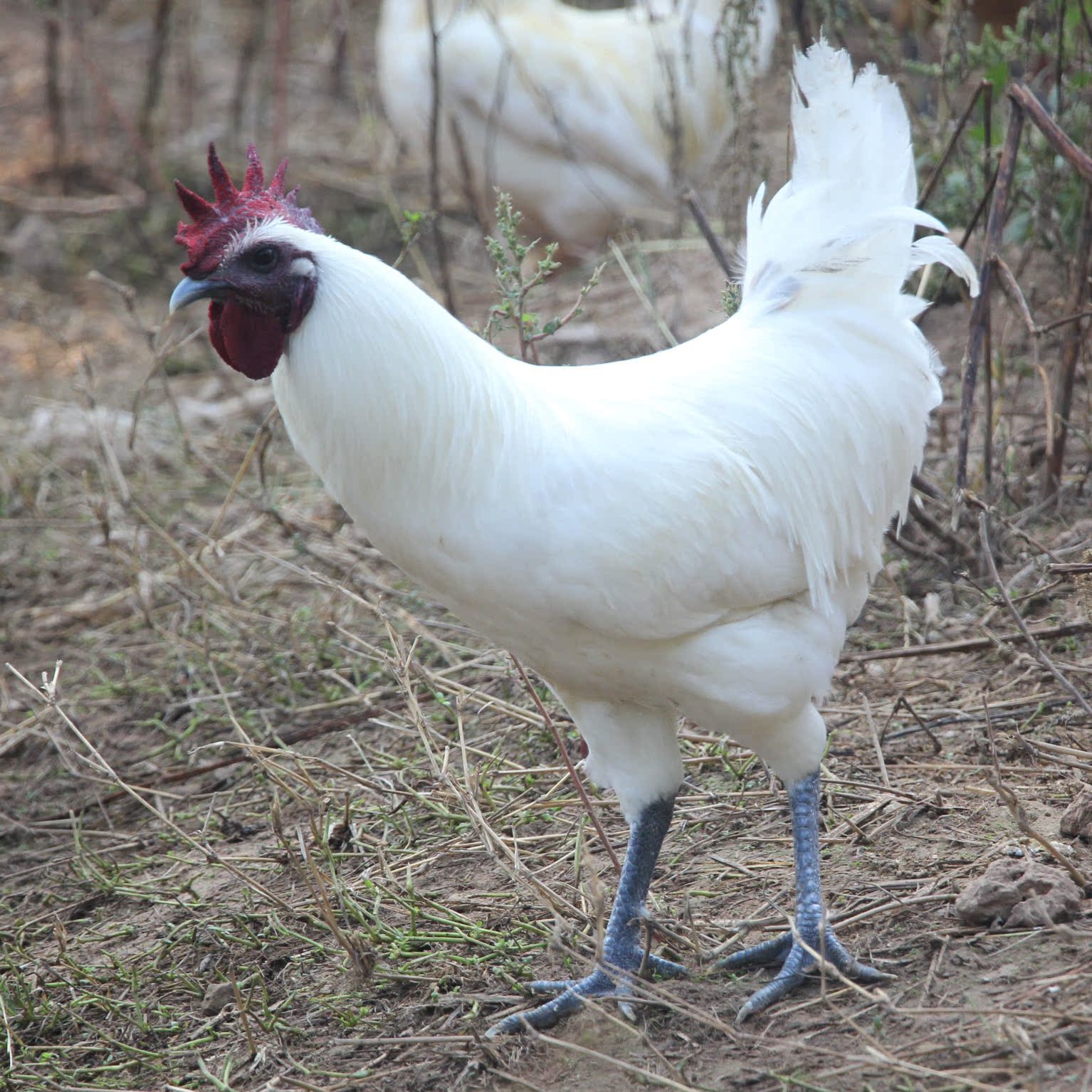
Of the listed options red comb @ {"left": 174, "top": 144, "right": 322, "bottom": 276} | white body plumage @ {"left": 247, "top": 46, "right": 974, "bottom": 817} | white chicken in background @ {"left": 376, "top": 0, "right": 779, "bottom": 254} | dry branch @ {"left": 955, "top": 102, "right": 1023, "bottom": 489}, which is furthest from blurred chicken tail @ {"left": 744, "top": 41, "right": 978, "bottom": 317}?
→ white chicken in background @ {"left": 376, "top": 0, "right": 779, "bottom": 254}

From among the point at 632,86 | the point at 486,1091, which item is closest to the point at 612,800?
the point at 486,1091

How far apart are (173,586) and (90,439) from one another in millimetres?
1101

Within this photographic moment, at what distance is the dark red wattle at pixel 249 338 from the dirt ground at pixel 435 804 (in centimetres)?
110

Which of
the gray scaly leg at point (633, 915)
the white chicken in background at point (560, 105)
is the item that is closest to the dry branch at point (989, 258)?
the gray scaly leg at point (633, 915)

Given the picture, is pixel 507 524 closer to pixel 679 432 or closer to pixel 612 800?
pixel 679 432

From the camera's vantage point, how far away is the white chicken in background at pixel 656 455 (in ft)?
9.39

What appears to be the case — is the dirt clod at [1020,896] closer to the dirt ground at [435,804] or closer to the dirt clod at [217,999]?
the dirt ground at [435,804]

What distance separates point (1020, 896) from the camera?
3.12m

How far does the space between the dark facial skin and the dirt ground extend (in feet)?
3.78

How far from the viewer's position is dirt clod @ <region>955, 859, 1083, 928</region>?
10.0ft

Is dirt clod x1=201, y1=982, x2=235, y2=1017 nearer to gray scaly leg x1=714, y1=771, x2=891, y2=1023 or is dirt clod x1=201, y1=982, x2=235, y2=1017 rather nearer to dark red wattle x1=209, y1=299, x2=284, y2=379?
gray scaly leg x1=714, y1=771, x2=891, y2=1023

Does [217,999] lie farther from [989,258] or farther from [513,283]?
[989,258]

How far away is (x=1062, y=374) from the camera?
15.7ft

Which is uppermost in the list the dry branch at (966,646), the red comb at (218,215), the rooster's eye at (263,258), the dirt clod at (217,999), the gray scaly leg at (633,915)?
the red comb at (218,215)
